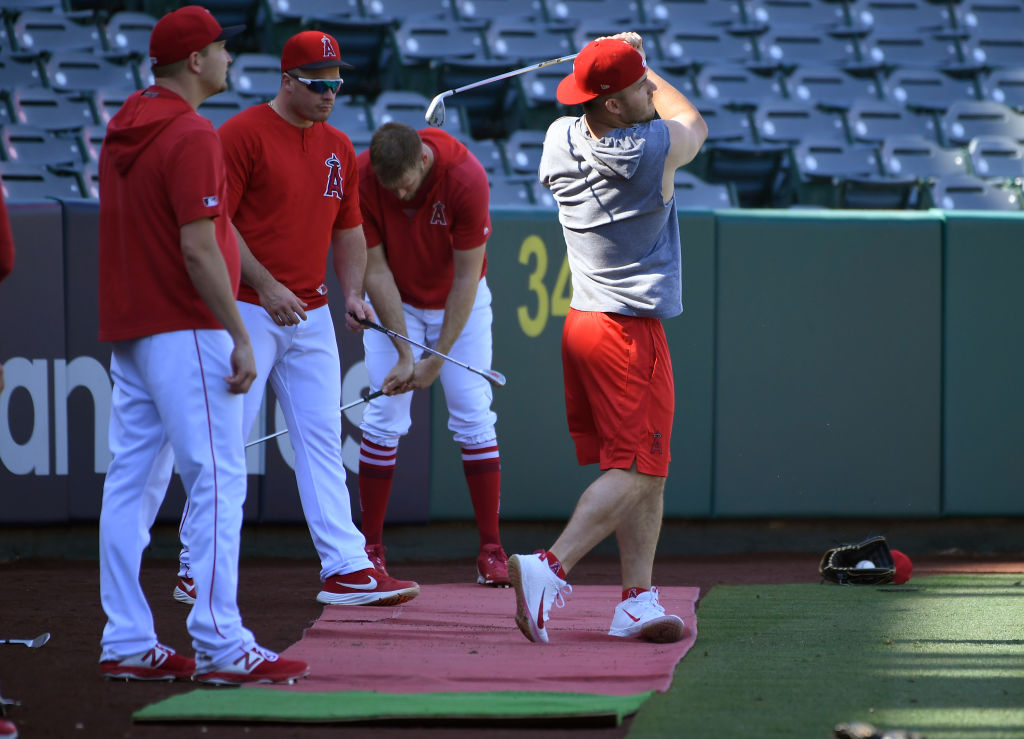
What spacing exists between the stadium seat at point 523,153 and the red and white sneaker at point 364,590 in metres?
5.47

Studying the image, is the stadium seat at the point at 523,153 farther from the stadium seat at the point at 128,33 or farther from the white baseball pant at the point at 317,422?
the white baseball pant at the point at 317,422

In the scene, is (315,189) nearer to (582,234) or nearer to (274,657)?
(582,234)

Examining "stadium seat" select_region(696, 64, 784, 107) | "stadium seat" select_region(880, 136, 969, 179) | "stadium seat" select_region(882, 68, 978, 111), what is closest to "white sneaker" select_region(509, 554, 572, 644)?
"stadium seat" select_region(880, 136, 969, 179)

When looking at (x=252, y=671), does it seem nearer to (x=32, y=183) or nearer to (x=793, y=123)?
(x=32, y=183)

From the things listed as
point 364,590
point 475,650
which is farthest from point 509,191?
point 475,650

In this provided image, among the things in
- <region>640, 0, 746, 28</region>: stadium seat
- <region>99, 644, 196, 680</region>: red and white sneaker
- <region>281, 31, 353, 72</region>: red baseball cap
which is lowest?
<region>99, 644, 196, 680</region>: red and white sneaker

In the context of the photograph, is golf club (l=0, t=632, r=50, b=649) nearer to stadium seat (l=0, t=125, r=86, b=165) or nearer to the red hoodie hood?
the red hoodie hood

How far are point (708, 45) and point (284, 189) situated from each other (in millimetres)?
8173

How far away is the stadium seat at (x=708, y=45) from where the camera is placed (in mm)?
11648

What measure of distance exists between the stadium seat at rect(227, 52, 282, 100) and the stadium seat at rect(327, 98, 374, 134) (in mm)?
605

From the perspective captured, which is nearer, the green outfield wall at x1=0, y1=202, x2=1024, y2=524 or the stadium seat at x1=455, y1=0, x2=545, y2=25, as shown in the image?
the green outfield wall at x1=0, y1=202, x2=1024, y2=524

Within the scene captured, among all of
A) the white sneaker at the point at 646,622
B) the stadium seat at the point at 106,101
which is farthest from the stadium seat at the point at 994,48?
the white sneaker at the point at 646,622

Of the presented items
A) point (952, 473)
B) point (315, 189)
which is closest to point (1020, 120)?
point (952, 473)

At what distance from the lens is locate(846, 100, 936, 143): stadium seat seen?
10.8 metres
